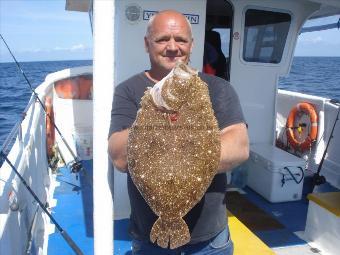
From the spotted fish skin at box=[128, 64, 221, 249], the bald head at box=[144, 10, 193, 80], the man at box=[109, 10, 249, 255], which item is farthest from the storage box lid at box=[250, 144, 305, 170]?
the spotted fish skin at box=[128, 64, 221, 249]

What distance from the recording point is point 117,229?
4547mm

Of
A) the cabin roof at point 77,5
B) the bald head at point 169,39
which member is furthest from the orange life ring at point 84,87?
the bald head at point 169,39

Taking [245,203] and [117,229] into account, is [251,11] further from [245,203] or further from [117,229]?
[117,229]

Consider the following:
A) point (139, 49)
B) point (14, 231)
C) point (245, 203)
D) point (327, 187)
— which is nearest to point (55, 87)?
point (139, 49)

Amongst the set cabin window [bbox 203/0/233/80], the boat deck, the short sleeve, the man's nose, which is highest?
cabin window [bbox 203/0/233/80]

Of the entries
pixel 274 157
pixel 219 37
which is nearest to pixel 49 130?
pixel 219 37

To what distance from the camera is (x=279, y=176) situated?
561cm

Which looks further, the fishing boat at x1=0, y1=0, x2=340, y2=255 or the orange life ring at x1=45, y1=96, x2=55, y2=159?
the orange life ring at x1=45, y1=96, x2=55, y2=159

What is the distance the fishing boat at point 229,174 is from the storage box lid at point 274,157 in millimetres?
20

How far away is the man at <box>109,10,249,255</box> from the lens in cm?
187

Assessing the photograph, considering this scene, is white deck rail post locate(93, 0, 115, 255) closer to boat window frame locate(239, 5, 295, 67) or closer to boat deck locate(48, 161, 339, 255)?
boat deck locate(48, 161, 339, 255)

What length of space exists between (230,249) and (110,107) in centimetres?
124

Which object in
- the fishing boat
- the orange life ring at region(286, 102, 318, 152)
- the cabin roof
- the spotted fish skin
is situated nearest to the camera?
the spotted fish skin

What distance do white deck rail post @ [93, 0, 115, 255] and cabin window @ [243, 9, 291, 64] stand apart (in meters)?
4.62
